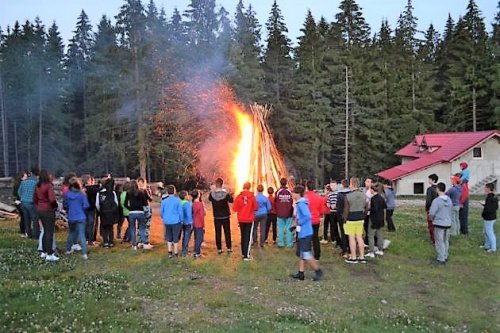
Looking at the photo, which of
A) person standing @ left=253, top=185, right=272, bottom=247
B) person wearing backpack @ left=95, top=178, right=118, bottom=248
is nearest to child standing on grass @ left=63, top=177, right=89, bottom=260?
person wearing backpack @ left=95, top=178, right=118, bottom=248

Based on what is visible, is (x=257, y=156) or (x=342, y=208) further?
(x=257, y=156)

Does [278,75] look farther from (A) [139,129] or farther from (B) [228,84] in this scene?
(A) [139,129]

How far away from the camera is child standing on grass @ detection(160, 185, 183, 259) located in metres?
12.0

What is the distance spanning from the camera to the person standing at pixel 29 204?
13516mm

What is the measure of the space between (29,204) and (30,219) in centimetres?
79

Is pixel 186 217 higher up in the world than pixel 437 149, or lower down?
lower down

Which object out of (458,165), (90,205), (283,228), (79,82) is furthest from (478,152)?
(79,82)

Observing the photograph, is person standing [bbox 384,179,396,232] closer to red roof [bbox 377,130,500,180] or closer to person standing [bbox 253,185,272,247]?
person standing [bbox 253,185,272,247]

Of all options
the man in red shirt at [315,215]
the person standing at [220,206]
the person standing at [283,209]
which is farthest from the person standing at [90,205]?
the man in red shirt at [315,215]

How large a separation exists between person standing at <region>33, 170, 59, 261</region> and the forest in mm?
22898

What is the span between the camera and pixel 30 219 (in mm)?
14211

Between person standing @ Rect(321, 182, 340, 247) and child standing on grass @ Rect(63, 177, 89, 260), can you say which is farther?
person standing @ Rect(321, 182, 340, 247)

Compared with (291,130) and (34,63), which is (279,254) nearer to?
(291,130)

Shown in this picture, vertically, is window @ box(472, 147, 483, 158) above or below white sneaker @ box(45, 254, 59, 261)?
above
